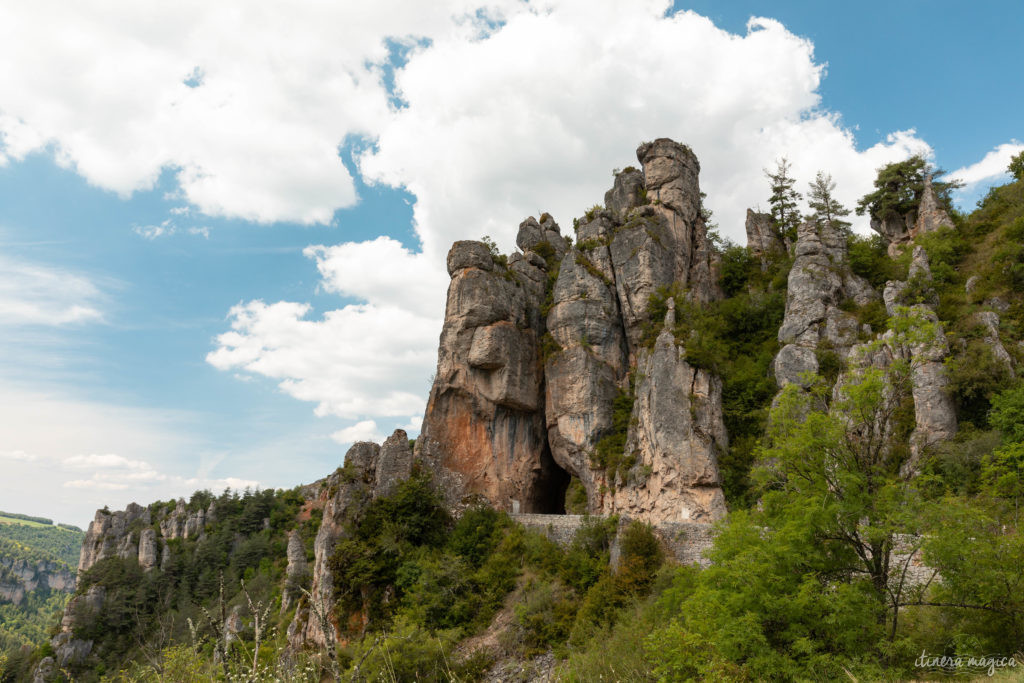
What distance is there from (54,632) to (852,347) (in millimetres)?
74889

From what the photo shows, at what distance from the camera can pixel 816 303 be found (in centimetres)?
2812

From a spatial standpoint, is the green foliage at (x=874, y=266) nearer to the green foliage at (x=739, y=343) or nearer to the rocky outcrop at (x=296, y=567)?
the green foliage at (x=739, y=343)

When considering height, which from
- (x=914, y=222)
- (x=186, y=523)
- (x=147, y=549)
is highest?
(x=914, y=222)

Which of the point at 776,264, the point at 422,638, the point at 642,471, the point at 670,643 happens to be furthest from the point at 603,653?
the point at 776,264

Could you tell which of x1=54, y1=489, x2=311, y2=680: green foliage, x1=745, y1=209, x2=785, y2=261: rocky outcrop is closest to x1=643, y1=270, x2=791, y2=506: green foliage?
x1=745, y1=209, x2=785, y2=261: rocky outcrop

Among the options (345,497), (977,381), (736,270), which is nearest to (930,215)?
(736,270)

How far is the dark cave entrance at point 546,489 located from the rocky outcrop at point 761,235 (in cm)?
1875

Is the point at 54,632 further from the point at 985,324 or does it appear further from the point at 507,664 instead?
the point at 985,324

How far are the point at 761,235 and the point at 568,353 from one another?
52.1 feet

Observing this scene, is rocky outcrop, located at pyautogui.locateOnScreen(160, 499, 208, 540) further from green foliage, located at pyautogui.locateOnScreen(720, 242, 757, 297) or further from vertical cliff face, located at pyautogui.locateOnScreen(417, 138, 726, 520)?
green foliage, located at pyautogui.locateOnScreen(720, 242, 757, 297)

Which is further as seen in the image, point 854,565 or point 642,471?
point 642,471

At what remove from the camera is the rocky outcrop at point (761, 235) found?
36844 millimetres

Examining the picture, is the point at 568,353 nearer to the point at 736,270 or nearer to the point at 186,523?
the point at 736,270

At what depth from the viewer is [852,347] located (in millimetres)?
25828
